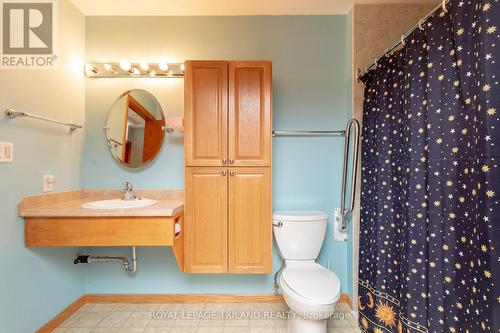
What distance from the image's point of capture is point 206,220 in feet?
5.65

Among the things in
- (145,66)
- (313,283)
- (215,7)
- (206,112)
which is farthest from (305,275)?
(215,7)

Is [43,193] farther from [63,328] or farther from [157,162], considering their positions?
[63,328]

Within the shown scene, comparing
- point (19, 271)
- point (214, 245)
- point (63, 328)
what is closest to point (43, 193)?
point (19, 271)

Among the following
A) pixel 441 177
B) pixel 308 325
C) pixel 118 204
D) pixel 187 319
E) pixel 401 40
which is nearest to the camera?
pixel 441 177

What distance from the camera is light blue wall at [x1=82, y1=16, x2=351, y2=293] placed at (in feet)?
6.56

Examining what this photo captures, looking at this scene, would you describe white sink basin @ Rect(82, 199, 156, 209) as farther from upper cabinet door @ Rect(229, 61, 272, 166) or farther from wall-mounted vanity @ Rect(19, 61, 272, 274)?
upper cabinet door @ Rect(229, 61, 272, 166)

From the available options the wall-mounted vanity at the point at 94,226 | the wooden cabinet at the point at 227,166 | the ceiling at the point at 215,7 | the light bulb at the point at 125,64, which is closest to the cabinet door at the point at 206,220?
the wooden cabinet at the point at 227,166

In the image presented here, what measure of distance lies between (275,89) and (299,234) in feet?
3.83

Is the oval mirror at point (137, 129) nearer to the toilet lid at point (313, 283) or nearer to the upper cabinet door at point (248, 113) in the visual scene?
the upper cabinet door at point (248, 113)

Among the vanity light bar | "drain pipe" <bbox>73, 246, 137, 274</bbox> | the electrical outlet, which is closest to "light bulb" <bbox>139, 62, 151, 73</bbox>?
the vanity light bar

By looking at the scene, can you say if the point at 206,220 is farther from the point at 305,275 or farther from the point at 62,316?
the point at 62,316

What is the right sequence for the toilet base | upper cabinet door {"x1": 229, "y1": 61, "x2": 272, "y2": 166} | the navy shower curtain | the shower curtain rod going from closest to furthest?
1. the navy shower curtain
2. the shower curtain rod
3. the toilet base
4. upper cabinet door {"x1": 229, "y1": 61, "x2": 272, "y2": 166}

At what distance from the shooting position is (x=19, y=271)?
1432 mm

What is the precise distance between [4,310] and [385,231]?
220cm
